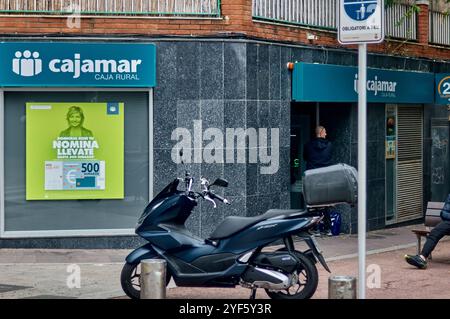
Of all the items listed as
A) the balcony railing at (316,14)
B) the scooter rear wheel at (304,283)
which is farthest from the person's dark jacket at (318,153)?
the scooter rear wheel at (304,283)

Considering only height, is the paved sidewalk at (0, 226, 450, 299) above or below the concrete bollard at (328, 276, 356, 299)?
below

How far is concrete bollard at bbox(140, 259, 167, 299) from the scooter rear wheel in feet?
4.37

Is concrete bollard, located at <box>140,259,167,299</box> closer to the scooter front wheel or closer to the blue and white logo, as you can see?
the scooter front wheel

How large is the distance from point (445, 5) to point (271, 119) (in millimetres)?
7982

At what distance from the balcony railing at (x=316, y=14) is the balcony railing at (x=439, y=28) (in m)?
0.98

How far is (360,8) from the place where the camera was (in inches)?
328

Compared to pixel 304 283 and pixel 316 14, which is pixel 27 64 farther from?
pixel 304 283

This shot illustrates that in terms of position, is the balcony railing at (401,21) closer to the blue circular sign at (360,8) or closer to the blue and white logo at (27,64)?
the blue and white logo at (27,64)

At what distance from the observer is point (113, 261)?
13250 mm

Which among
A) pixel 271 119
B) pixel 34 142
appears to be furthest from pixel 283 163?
pixel 34 142

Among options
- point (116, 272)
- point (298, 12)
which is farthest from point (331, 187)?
point (298, 12)

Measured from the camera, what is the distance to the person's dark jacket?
16266mm

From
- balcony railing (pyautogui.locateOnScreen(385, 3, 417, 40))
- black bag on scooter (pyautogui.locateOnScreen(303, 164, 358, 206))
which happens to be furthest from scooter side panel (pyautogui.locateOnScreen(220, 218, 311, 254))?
balcony railing (pyautogui.locateOnScreen(385, 3, 417, 40))

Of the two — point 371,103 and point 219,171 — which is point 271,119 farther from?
point 371,103
